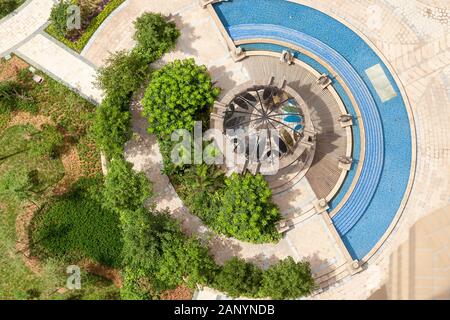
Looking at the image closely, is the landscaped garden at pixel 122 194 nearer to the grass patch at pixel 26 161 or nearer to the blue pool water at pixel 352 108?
the grass patch at pixel 26 161

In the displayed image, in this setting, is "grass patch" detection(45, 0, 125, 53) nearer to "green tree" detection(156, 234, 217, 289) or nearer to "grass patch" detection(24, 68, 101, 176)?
"grass patch" detection(24, 68, 101, 176)

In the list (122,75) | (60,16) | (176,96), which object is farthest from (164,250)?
(60,16)

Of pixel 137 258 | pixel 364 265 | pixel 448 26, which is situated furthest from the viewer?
pixel 448 26

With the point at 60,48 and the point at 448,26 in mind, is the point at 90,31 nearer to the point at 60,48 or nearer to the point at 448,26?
the point at 60,48

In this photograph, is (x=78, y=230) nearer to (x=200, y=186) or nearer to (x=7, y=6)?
(x=200, y=186)

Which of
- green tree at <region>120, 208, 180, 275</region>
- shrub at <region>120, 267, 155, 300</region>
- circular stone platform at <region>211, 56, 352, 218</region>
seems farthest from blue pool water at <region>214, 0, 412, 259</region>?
shrub at <region>120, 267, 155, 300</region>

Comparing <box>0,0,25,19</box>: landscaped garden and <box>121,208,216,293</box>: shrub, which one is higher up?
<box>0,0,25,19</box>: landscaped garden
